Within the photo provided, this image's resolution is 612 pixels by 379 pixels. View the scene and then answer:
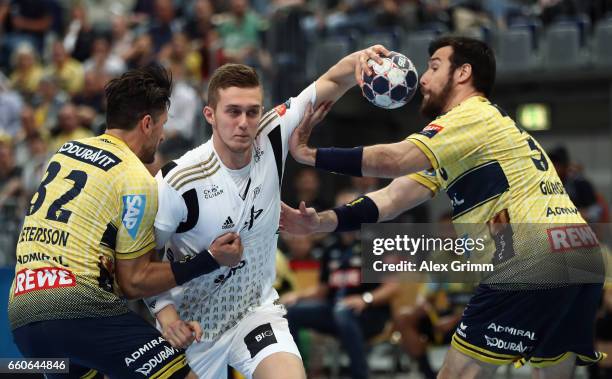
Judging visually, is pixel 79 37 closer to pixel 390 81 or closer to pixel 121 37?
pixel 121 37

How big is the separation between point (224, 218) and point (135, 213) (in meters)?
0.56

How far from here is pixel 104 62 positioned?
15195 millimetres

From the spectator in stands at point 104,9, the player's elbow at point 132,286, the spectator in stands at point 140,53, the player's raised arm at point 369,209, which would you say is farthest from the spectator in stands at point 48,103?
the player's elbow at point 132,286

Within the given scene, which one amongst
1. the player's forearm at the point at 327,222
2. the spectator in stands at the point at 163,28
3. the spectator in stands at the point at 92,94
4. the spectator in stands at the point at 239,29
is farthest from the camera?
the spectator in stands at the point at 163,28

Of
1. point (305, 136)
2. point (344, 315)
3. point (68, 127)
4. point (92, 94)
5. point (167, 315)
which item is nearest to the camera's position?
point (167, 315)

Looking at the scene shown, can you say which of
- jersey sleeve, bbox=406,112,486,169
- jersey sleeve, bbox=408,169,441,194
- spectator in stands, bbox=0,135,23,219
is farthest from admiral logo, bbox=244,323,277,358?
spectator in stands, bbox=0,135,23,219

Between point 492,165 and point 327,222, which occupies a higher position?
point 492,165

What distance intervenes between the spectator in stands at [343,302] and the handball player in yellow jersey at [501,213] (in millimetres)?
4256

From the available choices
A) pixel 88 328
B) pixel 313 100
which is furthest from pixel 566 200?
pixel 88 328

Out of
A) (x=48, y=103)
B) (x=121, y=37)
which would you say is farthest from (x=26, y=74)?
(x=121, y=37)

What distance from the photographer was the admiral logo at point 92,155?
5.09m

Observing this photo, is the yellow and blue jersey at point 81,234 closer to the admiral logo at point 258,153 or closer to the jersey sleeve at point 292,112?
the admiral logo at point 258,153

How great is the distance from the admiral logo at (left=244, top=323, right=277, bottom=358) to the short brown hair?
4.23 feet

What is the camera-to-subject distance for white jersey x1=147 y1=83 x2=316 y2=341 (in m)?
5.35
